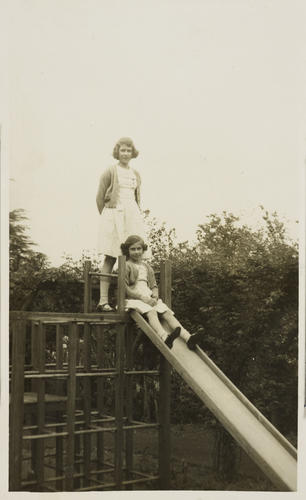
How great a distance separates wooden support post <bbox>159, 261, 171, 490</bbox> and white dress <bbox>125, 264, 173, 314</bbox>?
0.18 m

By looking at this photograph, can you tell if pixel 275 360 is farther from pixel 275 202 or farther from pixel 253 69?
pixel 253 69

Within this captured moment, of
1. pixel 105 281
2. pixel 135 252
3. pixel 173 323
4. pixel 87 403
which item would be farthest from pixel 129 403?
pixel 135 252

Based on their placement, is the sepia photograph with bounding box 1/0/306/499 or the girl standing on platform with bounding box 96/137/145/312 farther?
the girl standing on platform with bounding box 96/137/145/312

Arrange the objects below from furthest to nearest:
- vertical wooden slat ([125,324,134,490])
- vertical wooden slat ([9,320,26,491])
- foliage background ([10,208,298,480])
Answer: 1. vertical wooden slat ([125,324,134,490])
2. foliage background ([10,208,298,480])
3. vertical wooden slat ([9,320,26,491])

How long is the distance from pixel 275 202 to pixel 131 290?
145 cm

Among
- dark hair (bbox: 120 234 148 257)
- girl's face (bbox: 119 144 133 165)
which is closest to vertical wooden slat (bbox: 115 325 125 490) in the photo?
dark hair (bbox: 120 234 148 257)

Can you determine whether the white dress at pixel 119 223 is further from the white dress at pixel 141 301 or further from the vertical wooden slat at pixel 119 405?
the vertical wooden slat at pixel 119 405

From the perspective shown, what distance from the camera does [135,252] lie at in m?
5.60

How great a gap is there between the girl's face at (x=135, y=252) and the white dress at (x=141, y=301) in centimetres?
7

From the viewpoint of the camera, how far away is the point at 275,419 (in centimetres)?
539

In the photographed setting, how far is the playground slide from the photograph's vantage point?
4051 mm

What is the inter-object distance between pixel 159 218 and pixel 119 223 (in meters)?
0.60

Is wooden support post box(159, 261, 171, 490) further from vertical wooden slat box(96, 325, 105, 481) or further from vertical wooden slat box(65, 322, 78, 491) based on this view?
vertical wooden slat box(65, 322, 78, 491)

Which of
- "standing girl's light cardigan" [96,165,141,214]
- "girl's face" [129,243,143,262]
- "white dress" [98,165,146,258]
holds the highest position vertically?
"standing girl's light cardigan" [96,165,141,214]
